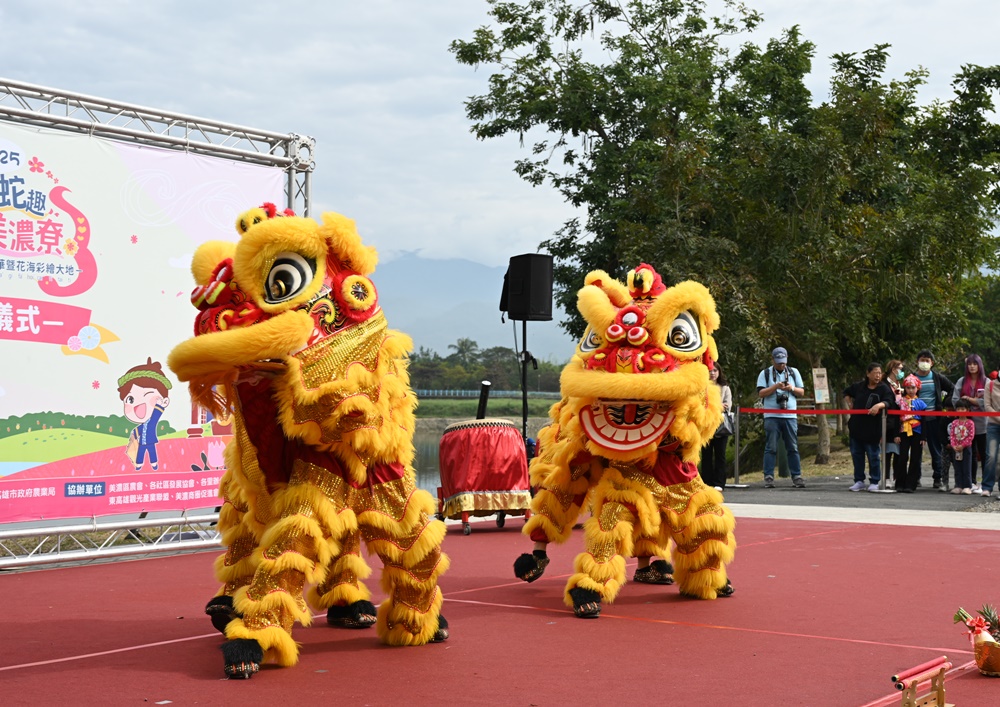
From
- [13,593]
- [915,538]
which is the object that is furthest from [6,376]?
[915,538]

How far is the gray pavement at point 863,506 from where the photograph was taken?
9.73m

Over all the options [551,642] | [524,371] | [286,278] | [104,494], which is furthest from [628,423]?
[524,371]

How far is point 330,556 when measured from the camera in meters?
4.68

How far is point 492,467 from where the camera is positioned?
30.5 feet

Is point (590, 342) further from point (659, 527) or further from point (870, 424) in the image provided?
point (870, 424)

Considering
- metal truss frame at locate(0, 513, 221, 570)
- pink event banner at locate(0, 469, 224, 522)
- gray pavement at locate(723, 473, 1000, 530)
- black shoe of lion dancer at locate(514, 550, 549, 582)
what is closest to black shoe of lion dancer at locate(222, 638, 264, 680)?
black shoe of lion dancer at locate(514, 550, 549, 582)

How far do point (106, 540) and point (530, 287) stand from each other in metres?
4.06

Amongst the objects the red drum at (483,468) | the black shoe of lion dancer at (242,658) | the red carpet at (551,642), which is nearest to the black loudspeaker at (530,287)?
the red drum at (483,468)

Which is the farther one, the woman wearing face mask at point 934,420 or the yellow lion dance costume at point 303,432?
the woman wearing face mask at point 934,420

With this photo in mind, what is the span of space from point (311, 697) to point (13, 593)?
3341 millimetres

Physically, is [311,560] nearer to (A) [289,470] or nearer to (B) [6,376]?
(A) [289,470]

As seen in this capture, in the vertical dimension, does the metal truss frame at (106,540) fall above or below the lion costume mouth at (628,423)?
below

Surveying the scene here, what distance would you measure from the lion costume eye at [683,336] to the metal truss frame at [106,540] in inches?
130

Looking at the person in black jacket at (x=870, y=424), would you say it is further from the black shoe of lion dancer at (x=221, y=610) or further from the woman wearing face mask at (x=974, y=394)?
the black shoe of lion dancer at (x=221, y=610)
